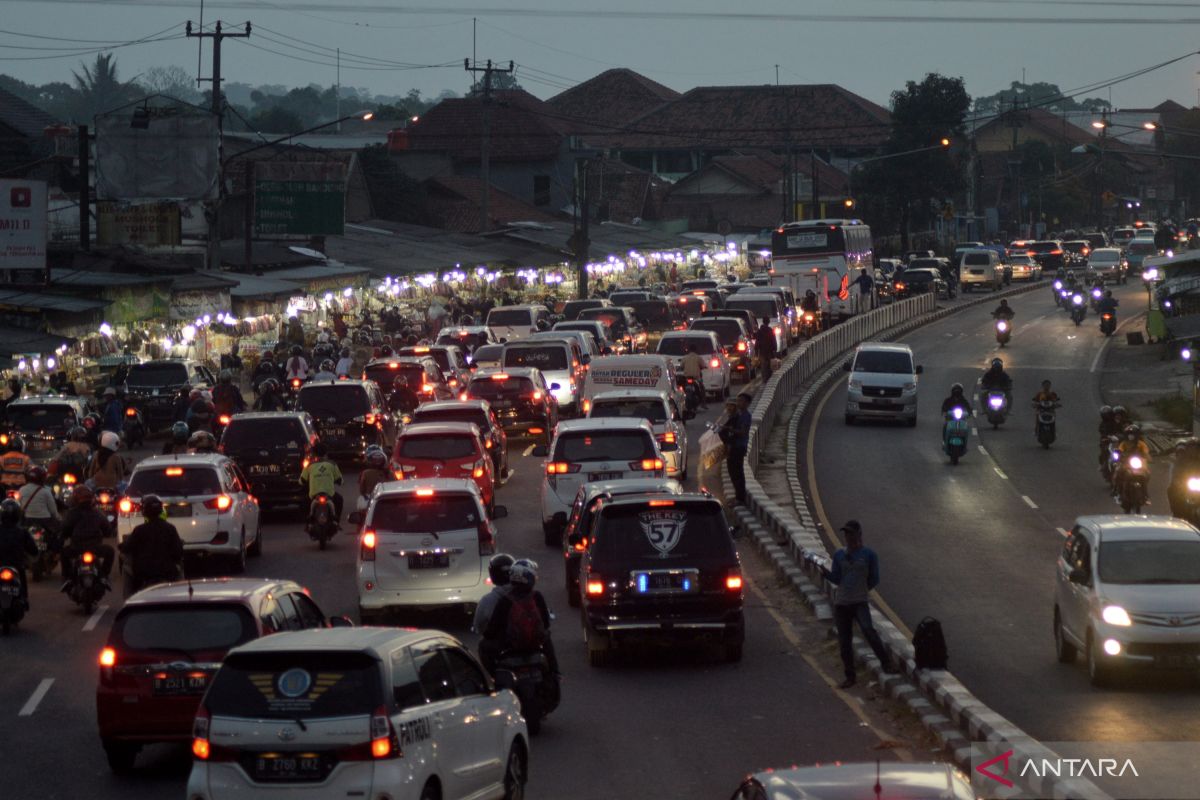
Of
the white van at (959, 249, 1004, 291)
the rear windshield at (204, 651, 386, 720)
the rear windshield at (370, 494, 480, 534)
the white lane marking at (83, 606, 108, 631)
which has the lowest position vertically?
the white lane marking at (83, 606, 108, 631)

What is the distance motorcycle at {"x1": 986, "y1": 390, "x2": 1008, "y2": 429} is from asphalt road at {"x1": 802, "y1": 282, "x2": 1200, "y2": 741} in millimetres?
442

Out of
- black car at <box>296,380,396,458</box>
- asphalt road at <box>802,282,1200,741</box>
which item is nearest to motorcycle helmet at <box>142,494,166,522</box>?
asphalt road at <box>802,282,1200,741</box>

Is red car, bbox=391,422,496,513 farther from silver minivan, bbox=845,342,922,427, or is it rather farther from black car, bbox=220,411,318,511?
silver minivan, bbox=845,342,922,427

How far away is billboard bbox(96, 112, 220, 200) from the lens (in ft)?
175

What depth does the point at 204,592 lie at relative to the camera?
46.3 ft

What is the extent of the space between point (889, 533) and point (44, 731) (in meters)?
16.9

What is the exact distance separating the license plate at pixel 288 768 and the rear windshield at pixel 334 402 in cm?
2386

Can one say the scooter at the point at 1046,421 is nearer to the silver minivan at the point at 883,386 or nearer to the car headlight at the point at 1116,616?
the silver minivan at the point at 883,386

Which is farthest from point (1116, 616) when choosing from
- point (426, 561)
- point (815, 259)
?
point (815, 259)

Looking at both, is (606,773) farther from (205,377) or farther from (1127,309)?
(1127,309)

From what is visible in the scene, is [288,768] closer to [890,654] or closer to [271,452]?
[890,654]

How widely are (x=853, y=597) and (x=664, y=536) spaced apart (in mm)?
Result: 2016

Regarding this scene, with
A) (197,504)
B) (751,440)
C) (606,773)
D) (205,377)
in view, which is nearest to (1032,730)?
(606,773)

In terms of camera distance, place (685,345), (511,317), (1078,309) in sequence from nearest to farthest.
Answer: (685,345), (511,317), (1078,309)
